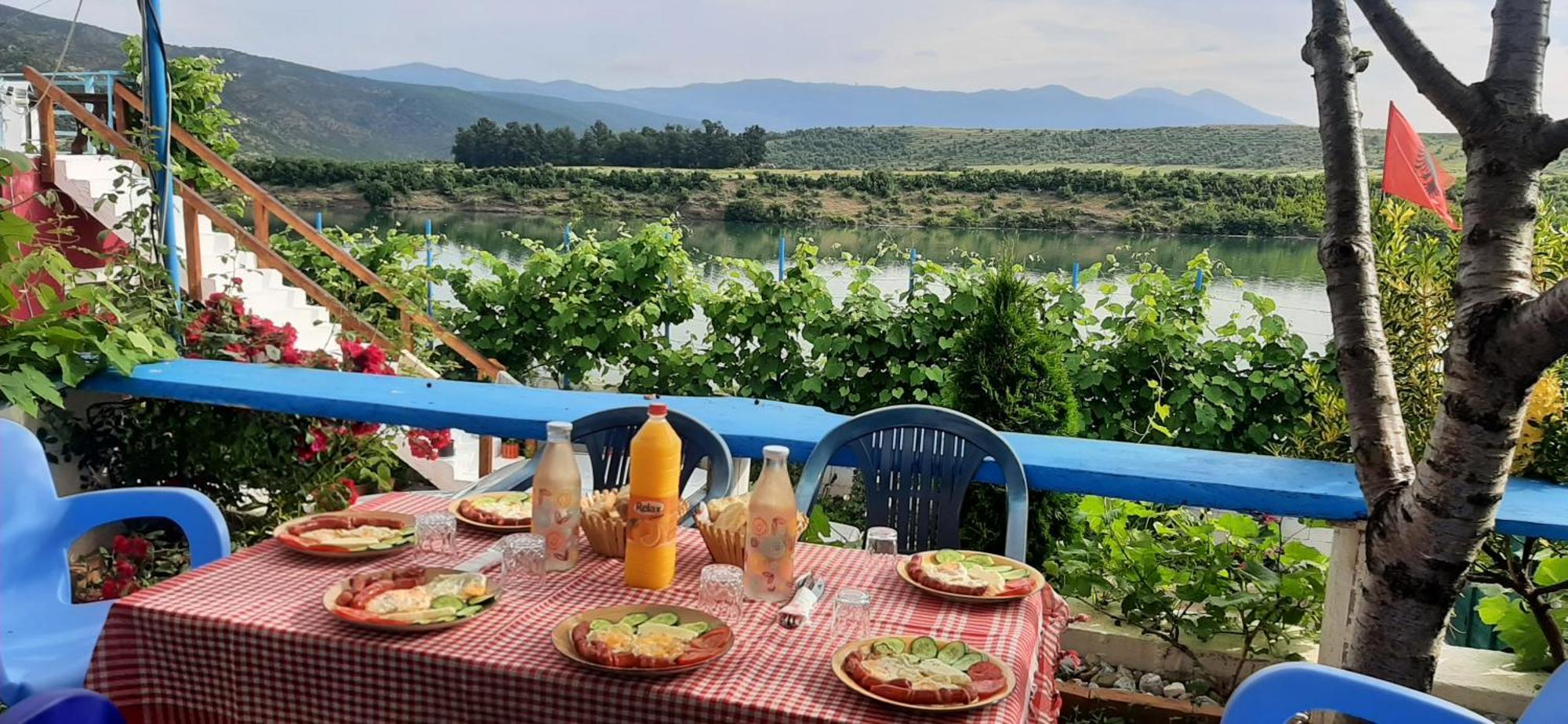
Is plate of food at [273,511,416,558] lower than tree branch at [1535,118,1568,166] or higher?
lower

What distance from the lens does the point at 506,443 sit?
22.0ft

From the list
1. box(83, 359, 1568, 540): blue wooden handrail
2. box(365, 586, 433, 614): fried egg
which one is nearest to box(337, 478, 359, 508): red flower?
box(83, 359, 1568, 540): blue wooden handrail

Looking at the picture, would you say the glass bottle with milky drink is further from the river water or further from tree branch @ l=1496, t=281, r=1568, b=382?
the river water

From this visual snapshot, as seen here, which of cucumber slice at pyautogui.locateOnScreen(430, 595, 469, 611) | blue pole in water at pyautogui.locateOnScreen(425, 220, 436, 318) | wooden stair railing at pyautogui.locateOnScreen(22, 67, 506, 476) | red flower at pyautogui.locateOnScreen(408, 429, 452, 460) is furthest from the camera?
blue pole in water at pyautogui.locateOnScreen(425, 220, 436, 318)

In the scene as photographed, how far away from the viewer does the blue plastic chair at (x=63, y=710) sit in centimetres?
118

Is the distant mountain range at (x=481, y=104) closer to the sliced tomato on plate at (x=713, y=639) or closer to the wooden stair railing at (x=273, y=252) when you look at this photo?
the wooden stair railing at (x=273, y=252)

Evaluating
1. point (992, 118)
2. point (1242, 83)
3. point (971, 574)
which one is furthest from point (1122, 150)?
point (971, 574)

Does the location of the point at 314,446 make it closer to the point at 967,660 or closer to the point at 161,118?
the point at 161,118

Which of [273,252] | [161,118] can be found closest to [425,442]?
[161,118]

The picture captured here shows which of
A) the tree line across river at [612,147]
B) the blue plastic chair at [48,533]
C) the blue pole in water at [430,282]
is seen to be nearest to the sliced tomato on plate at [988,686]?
the blue plastic chair at [48,533]

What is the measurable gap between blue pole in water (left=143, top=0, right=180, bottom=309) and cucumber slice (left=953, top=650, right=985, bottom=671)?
2893 millimetres

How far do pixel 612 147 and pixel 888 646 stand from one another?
1162 centimetres

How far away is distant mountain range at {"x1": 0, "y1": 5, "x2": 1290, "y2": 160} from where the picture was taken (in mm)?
6824

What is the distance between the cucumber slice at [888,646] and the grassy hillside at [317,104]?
3330mm
